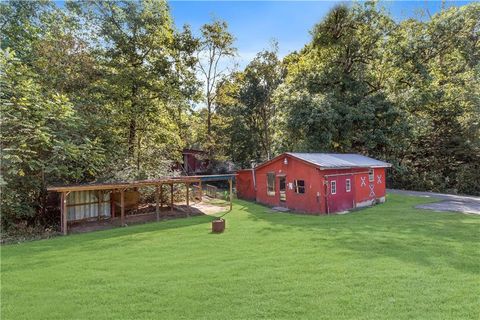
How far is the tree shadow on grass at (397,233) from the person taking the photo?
7922 millimetres

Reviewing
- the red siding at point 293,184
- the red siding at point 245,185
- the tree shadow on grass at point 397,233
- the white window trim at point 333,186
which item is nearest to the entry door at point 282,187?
the red siding at point 293,184

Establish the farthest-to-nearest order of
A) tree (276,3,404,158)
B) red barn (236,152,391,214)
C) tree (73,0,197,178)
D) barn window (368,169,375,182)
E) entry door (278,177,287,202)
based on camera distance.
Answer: tree (276,3,404,158) → barn window (368,169,375,182) → tree (73,0,197,178) → entry door (278,177,287,202) → red barn (236,152,391,214)

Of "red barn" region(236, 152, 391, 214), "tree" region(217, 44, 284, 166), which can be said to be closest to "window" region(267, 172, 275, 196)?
"red barn" region(236, 152, 391, 214)

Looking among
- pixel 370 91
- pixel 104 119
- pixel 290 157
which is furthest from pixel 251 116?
pixel 104 119

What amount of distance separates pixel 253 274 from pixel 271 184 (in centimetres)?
1255

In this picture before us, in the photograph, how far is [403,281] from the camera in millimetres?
6246

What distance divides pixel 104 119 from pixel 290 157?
973 cm

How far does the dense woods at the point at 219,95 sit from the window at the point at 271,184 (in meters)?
6.47

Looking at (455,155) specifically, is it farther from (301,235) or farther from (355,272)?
(355,272)

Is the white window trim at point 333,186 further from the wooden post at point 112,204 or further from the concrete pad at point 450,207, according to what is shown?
the wooden post at point 112,204

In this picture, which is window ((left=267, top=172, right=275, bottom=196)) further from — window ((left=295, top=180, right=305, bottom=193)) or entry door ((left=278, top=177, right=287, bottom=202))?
window ((left=295, top=180, right=305, bottom=193))

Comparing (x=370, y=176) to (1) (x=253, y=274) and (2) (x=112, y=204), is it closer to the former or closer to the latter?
(1) (x=253, y=274)

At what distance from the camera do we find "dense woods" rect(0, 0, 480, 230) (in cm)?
1380

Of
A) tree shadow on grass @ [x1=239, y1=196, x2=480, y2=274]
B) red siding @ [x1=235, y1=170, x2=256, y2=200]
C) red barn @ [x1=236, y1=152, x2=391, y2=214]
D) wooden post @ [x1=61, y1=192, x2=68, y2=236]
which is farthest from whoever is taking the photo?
red siding @ [x1=235, y1=170, x2=256, y2=200]
